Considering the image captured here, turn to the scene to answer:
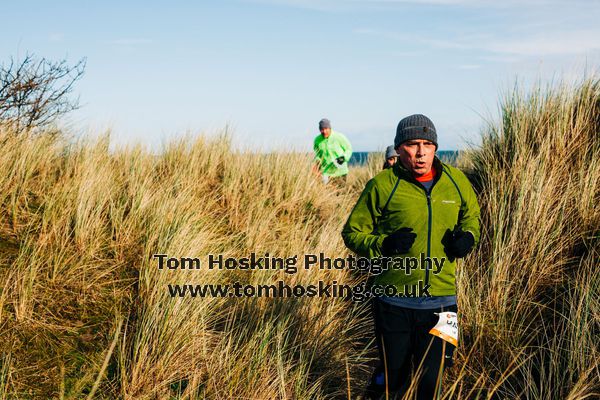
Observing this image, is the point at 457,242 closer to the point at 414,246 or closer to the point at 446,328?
the point at 414,246

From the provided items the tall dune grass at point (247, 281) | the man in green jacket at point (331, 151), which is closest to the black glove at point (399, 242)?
the tall dune grass at point (247, 281)

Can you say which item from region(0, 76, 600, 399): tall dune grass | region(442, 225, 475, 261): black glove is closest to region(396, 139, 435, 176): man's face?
region(442, 225, 475, 261): black glove

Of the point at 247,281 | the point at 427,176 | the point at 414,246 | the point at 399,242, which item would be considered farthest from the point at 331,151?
the point at 399,242

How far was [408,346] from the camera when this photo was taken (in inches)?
113

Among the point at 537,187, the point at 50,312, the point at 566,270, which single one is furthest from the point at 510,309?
the point at 50,312

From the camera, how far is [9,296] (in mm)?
3814

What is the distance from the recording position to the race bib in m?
2.79

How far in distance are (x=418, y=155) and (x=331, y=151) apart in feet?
27.6

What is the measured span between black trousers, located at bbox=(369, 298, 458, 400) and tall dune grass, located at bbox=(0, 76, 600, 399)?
26 cm

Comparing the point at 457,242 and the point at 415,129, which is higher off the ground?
the point at 415,129

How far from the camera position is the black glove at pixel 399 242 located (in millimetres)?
2631

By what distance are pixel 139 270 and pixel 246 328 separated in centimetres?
130

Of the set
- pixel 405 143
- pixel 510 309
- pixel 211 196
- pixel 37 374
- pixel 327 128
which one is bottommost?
pixel 37 374

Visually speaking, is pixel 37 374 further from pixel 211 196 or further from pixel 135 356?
pixel 211 196
